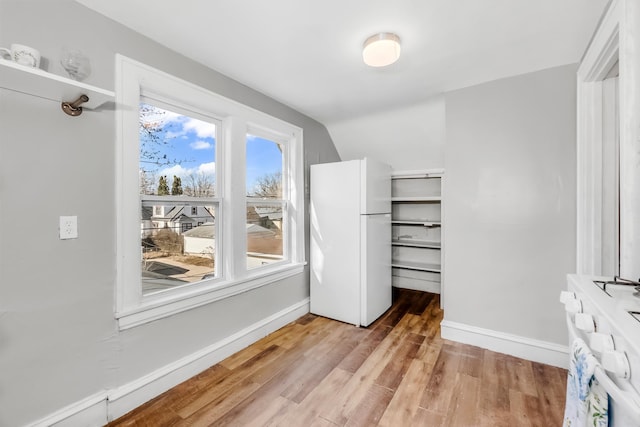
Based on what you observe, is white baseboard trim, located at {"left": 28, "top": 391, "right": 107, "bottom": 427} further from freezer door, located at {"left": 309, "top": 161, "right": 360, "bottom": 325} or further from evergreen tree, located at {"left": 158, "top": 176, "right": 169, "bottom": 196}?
freezer door, located at {"left": 309, "top": 161, "right": 360, "bottom": 325}

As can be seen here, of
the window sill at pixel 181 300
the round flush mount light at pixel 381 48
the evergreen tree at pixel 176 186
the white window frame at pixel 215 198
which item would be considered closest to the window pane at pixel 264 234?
the white window frame at pixel 215 198

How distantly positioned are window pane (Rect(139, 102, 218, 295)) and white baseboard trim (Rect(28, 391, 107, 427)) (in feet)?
2.09

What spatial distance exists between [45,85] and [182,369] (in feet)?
6.09

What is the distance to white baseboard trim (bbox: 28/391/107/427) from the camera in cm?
139

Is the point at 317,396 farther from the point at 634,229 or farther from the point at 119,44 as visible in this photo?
the point at 119,44

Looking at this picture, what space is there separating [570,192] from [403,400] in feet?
6.41

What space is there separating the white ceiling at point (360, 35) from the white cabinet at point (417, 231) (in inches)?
66.1

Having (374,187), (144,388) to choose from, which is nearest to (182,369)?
(144,388)

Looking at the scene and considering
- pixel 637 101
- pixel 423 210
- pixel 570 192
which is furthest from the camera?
pixel 423 210

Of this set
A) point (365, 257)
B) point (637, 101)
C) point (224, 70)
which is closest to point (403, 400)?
point (365, 257)

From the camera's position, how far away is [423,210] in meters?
4.02

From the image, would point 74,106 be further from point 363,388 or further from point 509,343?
point 509,343

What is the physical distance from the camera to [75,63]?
1.38 meters

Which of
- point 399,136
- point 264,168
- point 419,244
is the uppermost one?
point 399,136
